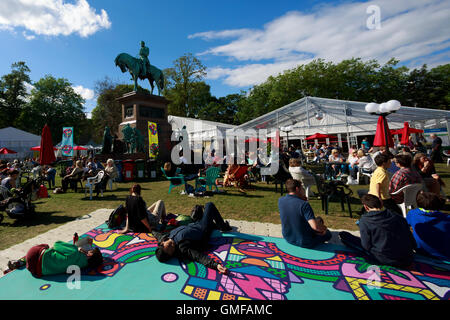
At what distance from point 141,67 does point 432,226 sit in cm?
1976

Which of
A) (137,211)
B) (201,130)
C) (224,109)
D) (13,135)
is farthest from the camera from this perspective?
(224,109)

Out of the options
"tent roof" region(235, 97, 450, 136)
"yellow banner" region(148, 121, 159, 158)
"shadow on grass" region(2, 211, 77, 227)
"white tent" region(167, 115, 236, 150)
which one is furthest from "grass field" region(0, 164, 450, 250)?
"white tent" region(167, 115, 236, 150)

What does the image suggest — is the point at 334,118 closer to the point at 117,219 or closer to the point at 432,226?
the point at 432,226

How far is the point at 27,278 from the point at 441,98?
49.7m

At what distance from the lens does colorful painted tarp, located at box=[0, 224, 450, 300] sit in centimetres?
248

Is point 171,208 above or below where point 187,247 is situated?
below

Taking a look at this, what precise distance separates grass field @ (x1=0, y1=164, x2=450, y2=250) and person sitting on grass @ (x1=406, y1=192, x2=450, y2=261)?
142 cm

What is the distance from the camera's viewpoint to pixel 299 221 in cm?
339

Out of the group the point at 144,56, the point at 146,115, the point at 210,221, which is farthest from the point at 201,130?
the point at 210,221

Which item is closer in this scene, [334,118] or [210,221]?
[210,221]

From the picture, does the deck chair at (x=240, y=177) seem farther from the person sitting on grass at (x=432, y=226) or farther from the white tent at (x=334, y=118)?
the white tent at (x=334, y=118)
